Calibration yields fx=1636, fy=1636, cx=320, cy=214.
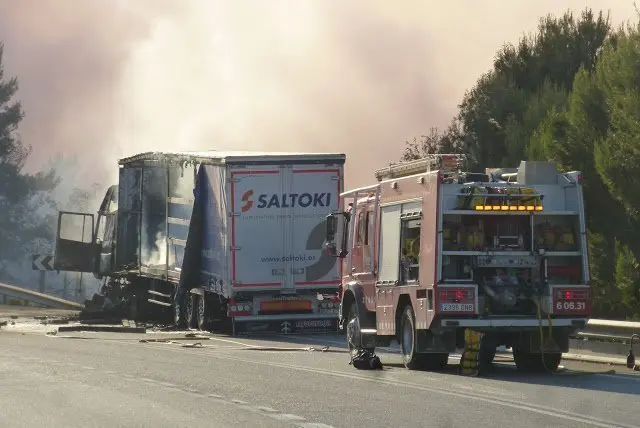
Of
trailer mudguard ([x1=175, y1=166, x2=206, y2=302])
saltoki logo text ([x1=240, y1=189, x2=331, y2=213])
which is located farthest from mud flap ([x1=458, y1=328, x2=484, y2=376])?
trailer mudguard ([x1=175, y1=166, x2=206, y2=302])

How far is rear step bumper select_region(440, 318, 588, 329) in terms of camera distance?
19.3m

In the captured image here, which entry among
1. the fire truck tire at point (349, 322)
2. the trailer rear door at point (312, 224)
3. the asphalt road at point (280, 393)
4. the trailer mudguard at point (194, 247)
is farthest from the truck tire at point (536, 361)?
the trailer mudguard at point (194, 247)

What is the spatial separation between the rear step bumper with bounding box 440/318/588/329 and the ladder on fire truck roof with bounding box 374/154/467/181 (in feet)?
5.93

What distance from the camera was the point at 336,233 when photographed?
23312mm

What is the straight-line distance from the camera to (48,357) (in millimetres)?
22562

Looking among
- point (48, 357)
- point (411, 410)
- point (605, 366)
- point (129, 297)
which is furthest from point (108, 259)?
point (411, 410)

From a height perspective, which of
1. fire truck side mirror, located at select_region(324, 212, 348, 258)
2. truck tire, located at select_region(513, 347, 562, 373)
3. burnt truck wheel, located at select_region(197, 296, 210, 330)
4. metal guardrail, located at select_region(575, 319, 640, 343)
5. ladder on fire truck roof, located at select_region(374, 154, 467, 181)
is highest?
ladder on fire truck roof, located at select_region(374, 154, 467, 181)

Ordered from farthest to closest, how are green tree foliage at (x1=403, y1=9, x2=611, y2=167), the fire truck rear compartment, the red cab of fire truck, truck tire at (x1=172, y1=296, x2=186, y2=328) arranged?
green tree foliage at (x1=403, y1=9, x2=611, y2=167)
truck tire at (x1=172, y1=296, x2=186, y2=328)
the fire truck rear compartment
the red cab of fire truck

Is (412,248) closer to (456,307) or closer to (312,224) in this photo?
(456,307)

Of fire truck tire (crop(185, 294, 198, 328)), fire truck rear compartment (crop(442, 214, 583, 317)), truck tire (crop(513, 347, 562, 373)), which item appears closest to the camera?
fire truck rear compartment (crop(442, 214, 583, 317))

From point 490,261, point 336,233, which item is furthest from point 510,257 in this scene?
point 336,233

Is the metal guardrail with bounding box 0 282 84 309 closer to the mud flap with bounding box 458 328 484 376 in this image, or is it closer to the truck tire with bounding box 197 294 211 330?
the truck tire with bounding box 197 294 211 330

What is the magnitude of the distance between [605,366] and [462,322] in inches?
127

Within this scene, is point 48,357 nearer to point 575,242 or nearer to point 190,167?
point 575,242
